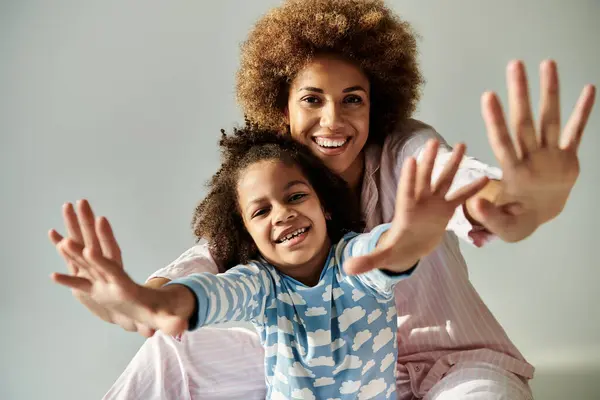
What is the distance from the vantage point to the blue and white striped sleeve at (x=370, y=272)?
0.81 meters

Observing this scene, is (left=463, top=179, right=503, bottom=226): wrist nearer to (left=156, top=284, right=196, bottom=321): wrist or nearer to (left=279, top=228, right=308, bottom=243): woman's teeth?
(left=279, top=228, right=308, bottom=243): woman's teeth

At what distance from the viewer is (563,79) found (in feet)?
6.36

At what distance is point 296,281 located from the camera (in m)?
0.95

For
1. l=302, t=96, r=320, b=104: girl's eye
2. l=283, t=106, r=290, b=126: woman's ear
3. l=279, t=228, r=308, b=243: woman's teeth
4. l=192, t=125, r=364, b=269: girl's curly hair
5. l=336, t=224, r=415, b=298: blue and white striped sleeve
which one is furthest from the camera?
l=283, t=106, r=290, b=126: woman's ear

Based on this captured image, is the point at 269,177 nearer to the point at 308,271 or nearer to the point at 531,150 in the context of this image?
the point at 308,271

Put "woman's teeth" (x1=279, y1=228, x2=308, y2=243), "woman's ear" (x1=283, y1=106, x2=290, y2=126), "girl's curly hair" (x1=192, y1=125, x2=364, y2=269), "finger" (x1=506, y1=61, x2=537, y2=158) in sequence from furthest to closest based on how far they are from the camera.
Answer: "woman's ear" (x1=283, y1=106, x2=290, y2=126) → "girl's curly hair" (x1=192, y1=125, x2=364, y2=269) → "woman's teeth" (x1=279, y1=228, x2=308, y2=243) → "finger" (x1=506, y1=61, x2=537, y2=158)

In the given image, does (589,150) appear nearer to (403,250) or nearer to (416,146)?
(416,146)

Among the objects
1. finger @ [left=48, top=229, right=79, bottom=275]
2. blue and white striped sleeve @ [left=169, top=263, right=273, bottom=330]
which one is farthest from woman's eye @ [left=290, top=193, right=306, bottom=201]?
finger @ [left=48, top=229, right=79, bottom=275]

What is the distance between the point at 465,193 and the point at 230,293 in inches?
12.3

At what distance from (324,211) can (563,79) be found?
1.19 metres

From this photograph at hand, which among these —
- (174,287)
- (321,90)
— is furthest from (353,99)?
(174,287)

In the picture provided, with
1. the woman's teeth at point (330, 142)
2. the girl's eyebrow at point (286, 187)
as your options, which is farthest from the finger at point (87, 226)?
the woman's teeth at point (330, 142)

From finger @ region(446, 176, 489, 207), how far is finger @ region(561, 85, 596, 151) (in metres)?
0.10

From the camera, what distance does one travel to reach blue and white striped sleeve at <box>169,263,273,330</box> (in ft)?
2.58
